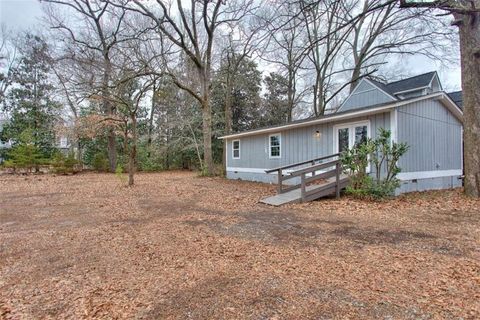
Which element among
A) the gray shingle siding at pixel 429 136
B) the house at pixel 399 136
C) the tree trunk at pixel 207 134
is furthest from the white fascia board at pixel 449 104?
the tree trunk at pixel 207 134

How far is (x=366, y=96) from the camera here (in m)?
15.1

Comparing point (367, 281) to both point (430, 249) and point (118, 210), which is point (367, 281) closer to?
point (430, 249)

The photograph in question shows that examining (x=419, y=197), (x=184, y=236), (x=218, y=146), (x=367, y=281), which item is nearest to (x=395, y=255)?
(x=367, y=281)

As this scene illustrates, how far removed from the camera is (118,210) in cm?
701

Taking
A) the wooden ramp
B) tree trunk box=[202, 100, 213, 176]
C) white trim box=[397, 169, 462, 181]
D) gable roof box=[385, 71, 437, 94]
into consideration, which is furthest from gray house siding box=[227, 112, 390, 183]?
gable roof box=[385, 71, 437, 94]

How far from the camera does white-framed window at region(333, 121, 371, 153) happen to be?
923cm

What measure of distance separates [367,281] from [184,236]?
9.43 feet

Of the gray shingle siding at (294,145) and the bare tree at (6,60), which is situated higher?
the bare tree at (6,60)

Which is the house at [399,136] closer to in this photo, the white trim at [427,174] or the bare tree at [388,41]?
the white trim at [427,174]

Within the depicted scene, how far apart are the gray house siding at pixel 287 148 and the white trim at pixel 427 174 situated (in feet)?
5.22

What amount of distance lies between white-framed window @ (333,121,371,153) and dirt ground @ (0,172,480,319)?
329 cm

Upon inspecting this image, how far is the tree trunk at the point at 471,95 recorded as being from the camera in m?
8.04

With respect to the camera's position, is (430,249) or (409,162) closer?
(430,249)

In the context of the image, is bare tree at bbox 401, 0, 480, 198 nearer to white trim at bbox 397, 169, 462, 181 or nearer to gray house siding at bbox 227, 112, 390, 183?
white trim at bbox 397, 169, 462, 181
